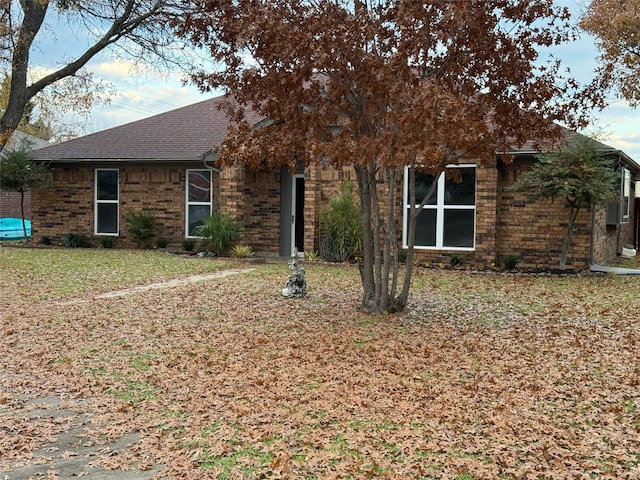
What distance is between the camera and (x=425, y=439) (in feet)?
15.5

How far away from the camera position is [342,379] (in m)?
6.28

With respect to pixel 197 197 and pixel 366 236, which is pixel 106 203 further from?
pixel 366 236

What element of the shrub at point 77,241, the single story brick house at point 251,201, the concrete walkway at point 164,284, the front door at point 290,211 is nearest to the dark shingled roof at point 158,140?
the single story brick house at point 251,201

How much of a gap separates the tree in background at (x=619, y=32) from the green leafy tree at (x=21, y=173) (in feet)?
53.5

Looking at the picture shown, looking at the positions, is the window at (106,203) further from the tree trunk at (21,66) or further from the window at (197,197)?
the tree trunk at (21,66)

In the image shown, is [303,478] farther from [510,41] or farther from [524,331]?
[510,41]

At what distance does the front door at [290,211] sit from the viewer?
59.4ft

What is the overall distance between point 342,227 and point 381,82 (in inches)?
322

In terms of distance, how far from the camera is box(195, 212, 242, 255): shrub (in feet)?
56.2

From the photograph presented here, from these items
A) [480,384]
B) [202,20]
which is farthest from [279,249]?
[480,384]

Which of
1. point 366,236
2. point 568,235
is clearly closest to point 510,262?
point 568,235

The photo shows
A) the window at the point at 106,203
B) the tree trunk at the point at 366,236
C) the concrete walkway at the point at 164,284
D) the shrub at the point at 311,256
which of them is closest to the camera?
the tree trunk at the point at 366,236

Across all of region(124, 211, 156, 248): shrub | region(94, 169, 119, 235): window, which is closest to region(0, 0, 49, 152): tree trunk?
region(94, 169, 119, 235): window

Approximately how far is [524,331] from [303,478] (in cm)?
528
